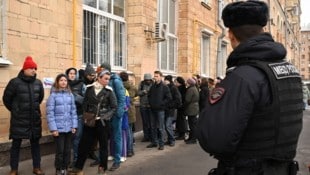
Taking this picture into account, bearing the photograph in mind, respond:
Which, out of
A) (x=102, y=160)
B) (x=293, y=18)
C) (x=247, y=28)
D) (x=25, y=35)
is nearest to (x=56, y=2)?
(x=25, y=35)

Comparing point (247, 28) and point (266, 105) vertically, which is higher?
point (247, 28)

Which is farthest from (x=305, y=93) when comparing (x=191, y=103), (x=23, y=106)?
(x=23, y=106)

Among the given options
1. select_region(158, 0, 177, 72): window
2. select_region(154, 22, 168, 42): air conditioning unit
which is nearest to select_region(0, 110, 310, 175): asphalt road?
select_region(154, 22, 168, 42): air conditioning unit

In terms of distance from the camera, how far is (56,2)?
340 inches

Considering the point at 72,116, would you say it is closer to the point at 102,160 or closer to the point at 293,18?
the point at 102,160

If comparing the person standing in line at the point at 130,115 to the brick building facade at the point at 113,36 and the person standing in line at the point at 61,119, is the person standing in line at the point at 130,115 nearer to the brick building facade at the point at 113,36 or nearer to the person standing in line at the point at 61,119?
the brick building facade at the point at 113,36

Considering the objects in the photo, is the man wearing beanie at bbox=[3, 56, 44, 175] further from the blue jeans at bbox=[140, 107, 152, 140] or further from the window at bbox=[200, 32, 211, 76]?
the window at bbox=[200, 32, 211, 76]

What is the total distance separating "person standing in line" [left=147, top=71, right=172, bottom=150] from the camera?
30.9ft

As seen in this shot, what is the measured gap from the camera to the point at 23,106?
640cm

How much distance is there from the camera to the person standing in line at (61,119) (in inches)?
257

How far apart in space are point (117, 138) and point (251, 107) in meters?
5.41

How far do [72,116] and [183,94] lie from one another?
4.74m

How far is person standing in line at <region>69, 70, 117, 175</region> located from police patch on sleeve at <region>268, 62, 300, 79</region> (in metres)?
4.46

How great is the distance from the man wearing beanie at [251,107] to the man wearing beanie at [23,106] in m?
4.67
